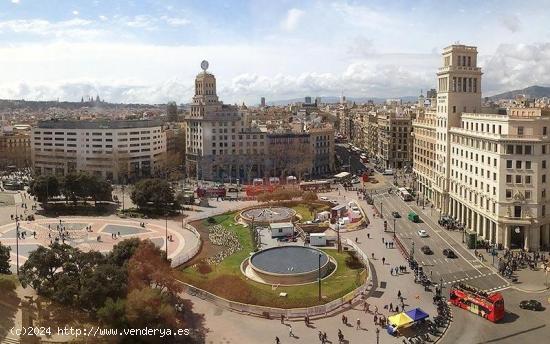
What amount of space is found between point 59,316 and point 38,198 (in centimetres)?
6801

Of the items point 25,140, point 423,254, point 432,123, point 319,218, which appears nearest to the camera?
point 423,254

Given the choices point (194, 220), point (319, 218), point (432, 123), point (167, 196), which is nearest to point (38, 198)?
point (167, 196)

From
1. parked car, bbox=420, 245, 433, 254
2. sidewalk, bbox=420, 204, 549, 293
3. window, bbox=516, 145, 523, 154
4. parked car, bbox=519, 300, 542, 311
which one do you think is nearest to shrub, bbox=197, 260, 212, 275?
parked car, bbox=420, 245, 433, 254

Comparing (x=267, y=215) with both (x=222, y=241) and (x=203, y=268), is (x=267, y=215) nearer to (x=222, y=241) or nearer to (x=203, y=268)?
(x=222, y=241)

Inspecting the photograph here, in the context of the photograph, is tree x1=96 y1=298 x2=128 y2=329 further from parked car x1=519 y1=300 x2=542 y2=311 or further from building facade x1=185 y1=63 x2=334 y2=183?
building facade x1=185 y1=63 x2=334 y2=183

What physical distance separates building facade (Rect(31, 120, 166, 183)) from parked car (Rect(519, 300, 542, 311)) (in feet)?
403

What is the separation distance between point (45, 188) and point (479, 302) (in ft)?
283

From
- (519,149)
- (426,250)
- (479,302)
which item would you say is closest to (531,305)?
(479,302)

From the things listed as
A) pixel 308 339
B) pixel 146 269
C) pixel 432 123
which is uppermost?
pixel 432 123

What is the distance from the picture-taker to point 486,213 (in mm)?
81250

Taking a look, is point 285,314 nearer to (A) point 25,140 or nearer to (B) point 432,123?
(B) point 432,123

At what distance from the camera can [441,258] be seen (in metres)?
73.9

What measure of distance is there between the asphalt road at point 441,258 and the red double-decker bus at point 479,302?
6746mm

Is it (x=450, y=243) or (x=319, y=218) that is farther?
(x=319, y=218)
